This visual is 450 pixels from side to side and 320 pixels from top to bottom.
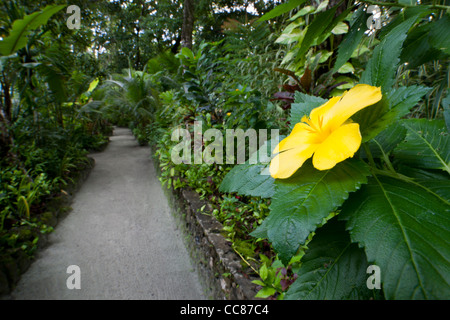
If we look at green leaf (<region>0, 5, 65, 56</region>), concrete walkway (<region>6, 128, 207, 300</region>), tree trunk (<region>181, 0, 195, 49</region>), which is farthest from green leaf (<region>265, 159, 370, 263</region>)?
tree trunk (<region>181, 0, 195, 49</region>)

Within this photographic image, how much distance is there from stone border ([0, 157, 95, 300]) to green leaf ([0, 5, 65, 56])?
1.97 metres

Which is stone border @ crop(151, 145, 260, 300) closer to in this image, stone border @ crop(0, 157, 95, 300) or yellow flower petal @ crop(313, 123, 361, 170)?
yellow flower petal @ crop(313, 123, 361, 170)

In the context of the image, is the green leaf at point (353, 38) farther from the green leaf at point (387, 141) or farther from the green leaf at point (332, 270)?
the green leaf at point (332, 270)

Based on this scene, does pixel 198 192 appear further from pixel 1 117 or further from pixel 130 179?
pixel 1 117

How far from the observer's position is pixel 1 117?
311 cm

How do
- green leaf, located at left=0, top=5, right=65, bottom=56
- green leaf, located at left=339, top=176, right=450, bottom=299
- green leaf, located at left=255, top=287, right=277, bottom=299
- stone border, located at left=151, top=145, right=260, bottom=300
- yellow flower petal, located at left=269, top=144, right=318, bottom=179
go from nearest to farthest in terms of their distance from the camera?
green leaf, located at left=339, top=176, right=450, bottom=299
yellow flower petal, located at left=269, top=144, right=318, bottom=179
green leaf, located at left=255, top=287, right=277, bottom=299
stone border, located at left=151, top=145, right=260, bottom=300
green leaf, located at left=0, top=5, right=65, bottom=56

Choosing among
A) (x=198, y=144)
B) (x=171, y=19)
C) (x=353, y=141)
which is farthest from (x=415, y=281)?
(x=171, y=19)

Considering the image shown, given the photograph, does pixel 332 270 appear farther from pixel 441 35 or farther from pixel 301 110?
pixel 441 35

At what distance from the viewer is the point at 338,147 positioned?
429 mm

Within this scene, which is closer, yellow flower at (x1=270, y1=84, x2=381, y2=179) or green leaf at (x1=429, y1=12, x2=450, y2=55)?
yellow flower at (x1=270, y1=84, x2=381, y2=179)

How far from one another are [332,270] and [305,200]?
18 cm

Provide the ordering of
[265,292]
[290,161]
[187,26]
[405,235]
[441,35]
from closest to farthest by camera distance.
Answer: [405,235]
[290,161]
[441,35]
[265,292]
[187,26]

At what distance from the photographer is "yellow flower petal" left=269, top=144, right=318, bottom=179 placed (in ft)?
1.46

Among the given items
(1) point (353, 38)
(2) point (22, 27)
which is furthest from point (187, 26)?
(1) point (353, 38)
